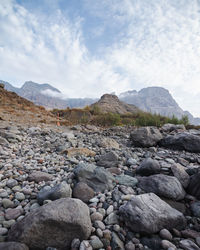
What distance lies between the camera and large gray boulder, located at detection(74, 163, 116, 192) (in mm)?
2377

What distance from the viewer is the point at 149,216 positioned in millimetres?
1628

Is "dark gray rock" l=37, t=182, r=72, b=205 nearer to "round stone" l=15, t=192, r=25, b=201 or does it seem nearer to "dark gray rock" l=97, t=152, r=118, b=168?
"round stone" l=15, t=192, r=25, b=201

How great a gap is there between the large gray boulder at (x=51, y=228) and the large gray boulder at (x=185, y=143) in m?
4.28

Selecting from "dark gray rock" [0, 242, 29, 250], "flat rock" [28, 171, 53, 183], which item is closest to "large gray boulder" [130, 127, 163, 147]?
"flat rock" [28, 171, 53, 183]

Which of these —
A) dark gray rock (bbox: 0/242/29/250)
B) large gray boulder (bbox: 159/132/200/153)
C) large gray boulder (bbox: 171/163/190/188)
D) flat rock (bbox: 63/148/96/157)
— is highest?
large gray boulder (bbox: 159/132/200/153)

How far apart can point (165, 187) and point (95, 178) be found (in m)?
1.16

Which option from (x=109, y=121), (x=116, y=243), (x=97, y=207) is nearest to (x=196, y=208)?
(x=116, y=243)

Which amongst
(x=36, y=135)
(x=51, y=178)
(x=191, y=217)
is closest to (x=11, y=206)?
(x=51, y=178)

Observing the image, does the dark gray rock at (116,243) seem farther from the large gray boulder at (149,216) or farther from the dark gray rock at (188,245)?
the dark gray rock at (188,245)

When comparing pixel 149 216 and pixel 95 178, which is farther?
pixel 95 178

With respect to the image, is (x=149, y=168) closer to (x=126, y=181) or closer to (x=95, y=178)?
(x=126, y=181)

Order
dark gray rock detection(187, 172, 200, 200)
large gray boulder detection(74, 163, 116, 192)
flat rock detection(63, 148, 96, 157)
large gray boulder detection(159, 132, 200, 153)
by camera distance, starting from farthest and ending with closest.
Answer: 1. large gray boulder detection(159, 132, 200, 153)
2. flat rock detection(63, 148, 96, 157)
3. large gray boulder detection(74, 163, 116, 192)
4. dark gray rock detection(187, 172, 200, 200)

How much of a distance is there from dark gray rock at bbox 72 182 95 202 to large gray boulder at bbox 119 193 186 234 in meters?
0.54

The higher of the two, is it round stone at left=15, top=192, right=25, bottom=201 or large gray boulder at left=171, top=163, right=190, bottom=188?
large gray boulder at left=171, top=163, right=190, bottom=188
